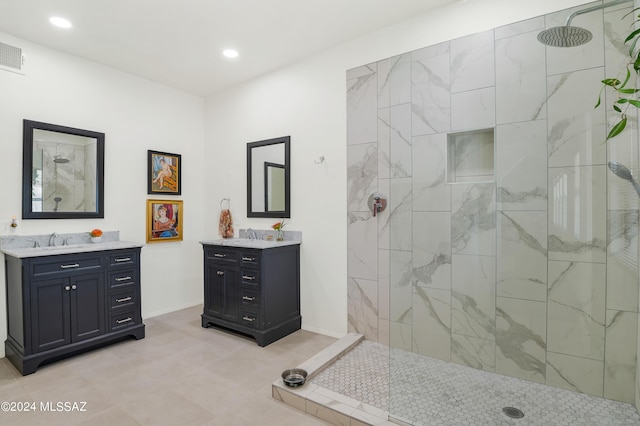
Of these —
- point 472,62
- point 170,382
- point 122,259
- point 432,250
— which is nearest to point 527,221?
point 432,250

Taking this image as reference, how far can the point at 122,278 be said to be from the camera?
10.5ft

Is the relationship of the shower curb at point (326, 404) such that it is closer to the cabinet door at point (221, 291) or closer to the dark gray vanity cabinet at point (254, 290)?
the dark gray vanity cabinet at point (254, 290)

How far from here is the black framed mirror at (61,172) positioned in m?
3.09

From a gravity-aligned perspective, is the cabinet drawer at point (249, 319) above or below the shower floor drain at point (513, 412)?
above

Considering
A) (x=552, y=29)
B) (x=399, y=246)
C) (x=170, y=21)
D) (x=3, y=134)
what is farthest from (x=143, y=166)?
(x=552, y=29)

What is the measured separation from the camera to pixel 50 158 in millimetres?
3238

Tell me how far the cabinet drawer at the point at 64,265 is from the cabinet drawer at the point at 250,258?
128 centimetres

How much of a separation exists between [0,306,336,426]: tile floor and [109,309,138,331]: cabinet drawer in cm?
18

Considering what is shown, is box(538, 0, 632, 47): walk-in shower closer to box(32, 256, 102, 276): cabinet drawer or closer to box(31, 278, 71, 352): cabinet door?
box(32, 256, 102, 276): cabinet drawer

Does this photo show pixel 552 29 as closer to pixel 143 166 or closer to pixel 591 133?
pixel 591 133

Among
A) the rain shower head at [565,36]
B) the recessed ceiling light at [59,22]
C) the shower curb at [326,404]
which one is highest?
the recessed ceiling light at [59,22]

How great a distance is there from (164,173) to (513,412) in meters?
4.14

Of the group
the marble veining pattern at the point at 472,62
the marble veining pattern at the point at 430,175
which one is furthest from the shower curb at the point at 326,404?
the marble veining pattern at the point at 472,62

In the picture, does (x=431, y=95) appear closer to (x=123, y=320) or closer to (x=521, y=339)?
(x=521, y=339)
